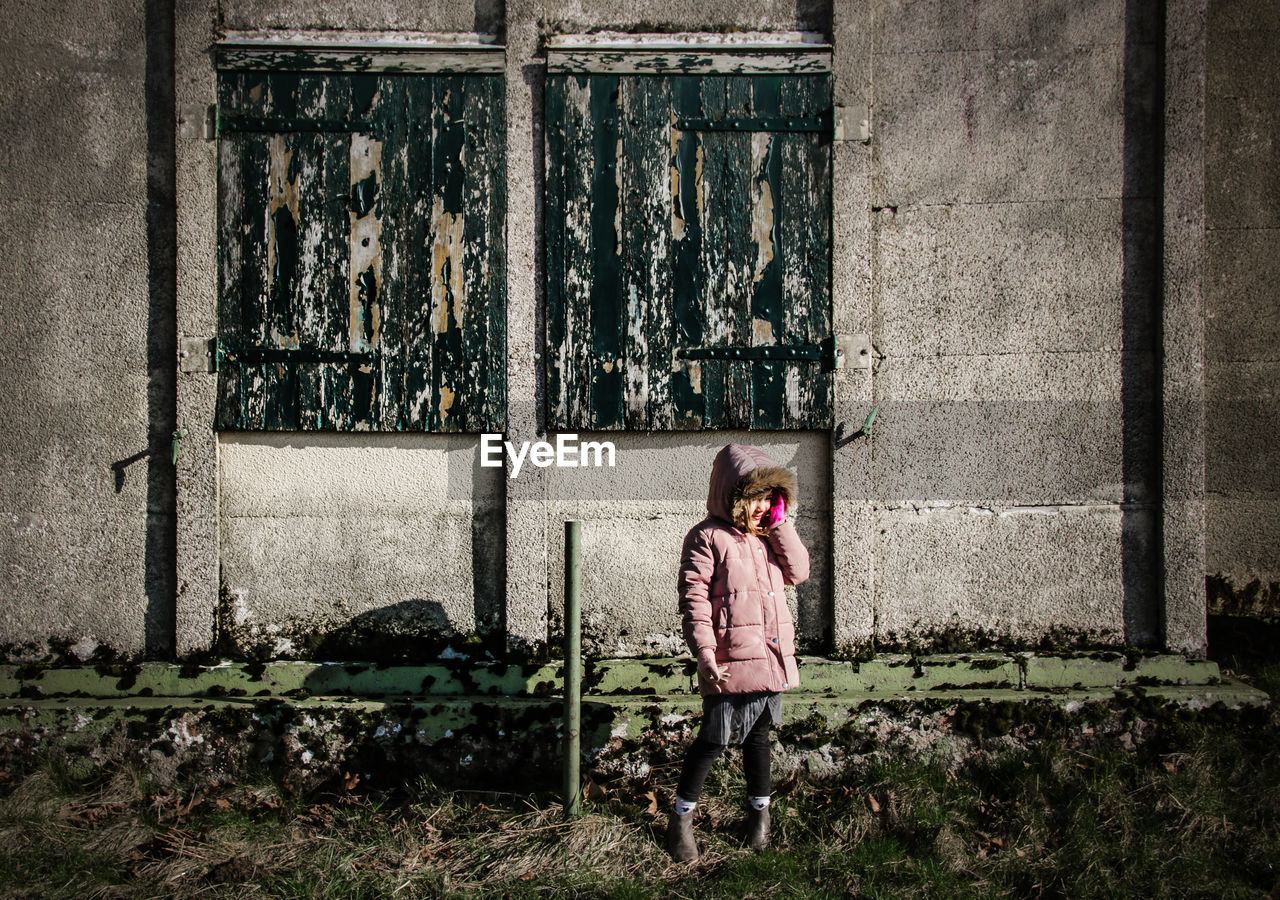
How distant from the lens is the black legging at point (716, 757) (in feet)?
9.56

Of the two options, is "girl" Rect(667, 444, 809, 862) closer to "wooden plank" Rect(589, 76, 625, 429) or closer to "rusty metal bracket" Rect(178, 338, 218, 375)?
"wooden plank" Rect(589, 76, 625, 429)

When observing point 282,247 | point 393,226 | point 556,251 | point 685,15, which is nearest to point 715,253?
point 556,251

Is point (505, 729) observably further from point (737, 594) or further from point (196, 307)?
point (196, 307)

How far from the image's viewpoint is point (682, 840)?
116 inches

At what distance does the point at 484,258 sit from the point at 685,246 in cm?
98

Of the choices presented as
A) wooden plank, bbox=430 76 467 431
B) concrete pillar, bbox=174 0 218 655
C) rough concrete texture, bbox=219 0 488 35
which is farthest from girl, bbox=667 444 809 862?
rough concrete texture, bbox=219 0 488 35

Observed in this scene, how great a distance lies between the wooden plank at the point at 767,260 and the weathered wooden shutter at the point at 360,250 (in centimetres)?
124

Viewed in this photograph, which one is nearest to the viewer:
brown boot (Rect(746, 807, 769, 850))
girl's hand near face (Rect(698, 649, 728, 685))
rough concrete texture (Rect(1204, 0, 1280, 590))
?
girl's hand near face (Rect(698, 649, 728, 685))

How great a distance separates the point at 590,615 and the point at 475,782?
3.01 ft

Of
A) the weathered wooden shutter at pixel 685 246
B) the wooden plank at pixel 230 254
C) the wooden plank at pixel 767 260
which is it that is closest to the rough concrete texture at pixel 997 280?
the weathered wooden shutter at pixel 685 246

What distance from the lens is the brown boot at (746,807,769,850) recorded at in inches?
118

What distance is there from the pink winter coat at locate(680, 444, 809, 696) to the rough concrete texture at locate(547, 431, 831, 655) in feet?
2.77

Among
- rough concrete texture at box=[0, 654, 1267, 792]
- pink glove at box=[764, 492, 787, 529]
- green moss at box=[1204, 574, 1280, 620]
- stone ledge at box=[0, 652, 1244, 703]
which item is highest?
pink glove at box=[764, 492, 787, 529]

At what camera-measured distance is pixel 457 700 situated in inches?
139
